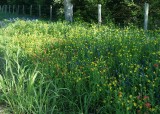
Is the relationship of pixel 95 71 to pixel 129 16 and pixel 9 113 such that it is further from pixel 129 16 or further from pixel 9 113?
pixel 129 16

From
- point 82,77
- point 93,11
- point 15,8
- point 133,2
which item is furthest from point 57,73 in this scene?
point 15,8

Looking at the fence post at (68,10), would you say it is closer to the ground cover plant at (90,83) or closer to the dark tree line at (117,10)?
the dark tree line at (117,10)

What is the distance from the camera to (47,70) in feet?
18.4

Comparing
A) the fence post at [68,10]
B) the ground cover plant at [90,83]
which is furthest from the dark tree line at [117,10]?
the ground cover plant at [90,83]

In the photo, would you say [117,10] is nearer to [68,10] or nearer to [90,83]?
[68,10]

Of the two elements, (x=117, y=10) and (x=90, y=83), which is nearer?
(x=90, y=83)

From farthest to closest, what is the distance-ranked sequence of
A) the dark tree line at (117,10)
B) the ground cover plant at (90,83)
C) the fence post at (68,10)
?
the fence post at (68,10), the dark tree line at (117,10), the ground cover plant at (90,83)

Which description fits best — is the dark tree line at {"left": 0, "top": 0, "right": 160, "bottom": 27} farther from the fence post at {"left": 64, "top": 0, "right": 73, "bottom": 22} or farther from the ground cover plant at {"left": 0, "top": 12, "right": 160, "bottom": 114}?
the ground cover plant at {"left": 0, "top": 12, "right": 160, "bottom": 114}

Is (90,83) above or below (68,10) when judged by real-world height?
below

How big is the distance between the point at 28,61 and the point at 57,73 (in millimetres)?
1085

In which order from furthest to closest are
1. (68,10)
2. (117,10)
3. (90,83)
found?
(68,10), (117,10), (90,83)

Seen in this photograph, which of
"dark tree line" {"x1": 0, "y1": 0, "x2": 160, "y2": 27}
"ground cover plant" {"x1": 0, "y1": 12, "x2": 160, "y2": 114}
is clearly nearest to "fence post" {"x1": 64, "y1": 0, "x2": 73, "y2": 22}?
"dark tree line" {"x1": 0, "y1": 0, "x2": 160, "y2": 27}

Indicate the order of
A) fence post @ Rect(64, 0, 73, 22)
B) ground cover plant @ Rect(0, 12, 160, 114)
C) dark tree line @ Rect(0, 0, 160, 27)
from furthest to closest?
fence post @ Rect(64, 0, 73, 22)
dark tree line @ Rect(0, 0, 160, 27)
ground cover plant @ Rect(0, 12, 160, 114)

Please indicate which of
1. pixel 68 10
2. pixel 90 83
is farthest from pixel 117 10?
pixel 90 83
